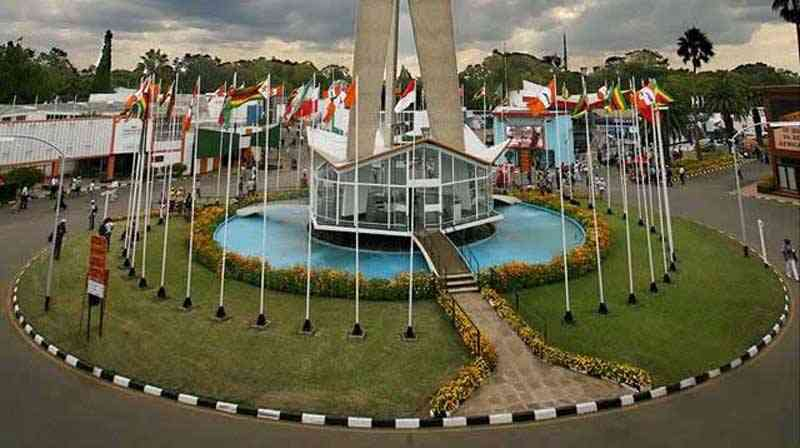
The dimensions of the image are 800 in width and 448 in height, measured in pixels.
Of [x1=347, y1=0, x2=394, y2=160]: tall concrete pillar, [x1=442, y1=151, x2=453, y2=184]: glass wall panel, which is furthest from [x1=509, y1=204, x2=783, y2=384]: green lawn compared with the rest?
[x1=347, y1=0, x2=394, y2=160]: tall concrete pillar

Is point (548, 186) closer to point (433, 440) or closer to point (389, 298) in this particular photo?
point (389, 298)

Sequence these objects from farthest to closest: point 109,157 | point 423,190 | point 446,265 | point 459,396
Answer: point 109,157 < point 423,190 < point 446,265 < point 459,396

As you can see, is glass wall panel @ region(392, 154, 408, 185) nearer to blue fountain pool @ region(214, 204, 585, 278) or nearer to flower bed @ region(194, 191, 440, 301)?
blue fountain pool @ region(214, 204, 585, 278)

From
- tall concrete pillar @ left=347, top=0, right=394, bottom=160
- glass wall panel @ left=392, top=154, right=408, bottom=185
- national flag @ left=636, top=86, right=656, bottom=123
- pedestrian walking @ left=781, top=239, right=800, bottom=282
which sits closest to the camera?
pedestrian walking @ left=781, top=239, right=800, bottom=282

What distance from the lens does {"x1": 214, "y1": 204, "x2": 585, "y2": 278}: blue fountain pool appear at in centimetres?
2491

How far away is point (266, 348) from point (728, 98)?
213 ft

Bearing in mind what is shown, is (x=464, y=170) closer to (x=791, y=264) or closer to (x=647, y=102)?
(x=647, y=102)

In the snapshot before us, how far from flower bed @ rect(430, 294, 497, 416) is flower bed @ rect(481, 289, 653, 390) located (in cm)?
125

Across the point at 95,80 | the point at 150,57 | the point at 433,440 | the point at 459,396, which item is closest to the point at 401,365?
the point at 459,396

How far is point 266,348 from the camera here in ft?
52.1

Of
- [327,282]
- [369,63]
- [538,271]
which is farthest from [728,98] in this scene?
[327,282]

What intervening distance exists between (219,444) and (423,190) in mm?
17271

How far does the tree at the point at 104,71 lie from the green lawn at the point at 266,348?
232 ft

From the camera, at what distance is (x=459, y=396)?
12.7m
